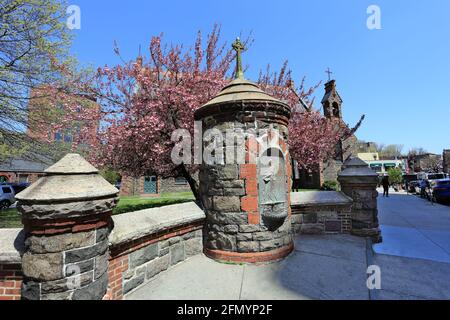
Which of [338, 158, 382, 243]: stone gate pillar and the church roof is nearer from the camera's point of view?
[338, 158, 382, 243]: stone gate pillar

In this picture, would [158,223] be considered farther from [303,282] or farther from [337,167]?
[337,167]

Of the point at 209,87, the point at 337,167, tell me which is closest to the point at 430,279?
the point at 209,87

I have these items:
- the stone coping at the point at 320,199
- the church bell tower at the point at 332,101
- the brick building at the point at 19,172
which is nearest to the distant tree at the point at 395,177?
the church bell tower at the point at 332,101

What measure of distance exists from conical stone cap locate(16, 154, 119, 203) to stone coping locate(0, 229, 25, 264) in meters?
0.61

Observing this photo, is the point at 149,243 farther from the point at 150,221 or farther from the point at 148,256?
the point at 150,221

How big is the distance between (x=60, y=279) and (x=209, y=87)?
7.05 m

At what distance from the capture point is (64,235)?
2543 millimetres

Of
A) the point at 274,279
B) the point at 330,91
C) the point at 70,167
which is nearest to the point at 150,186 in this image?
the point at 274,279

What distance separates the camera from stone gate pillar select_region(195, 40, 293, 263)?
4.56 metres

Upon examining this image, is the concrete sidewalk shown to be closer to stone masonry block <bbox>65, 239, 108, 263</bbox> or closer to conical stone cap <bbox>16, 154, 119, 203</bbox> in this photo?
stone masonry block <bbox>65, 239, 108, 263</bbox>

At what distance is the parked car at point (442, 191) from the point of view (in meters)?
13.7

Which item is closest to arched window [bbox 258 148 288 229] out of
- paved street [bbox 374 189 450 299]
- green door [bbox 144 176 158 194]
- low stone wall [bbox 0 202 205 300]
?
low stone wall [bbox 0 202 205 300]

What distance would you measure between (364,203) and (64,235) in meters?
6.13
